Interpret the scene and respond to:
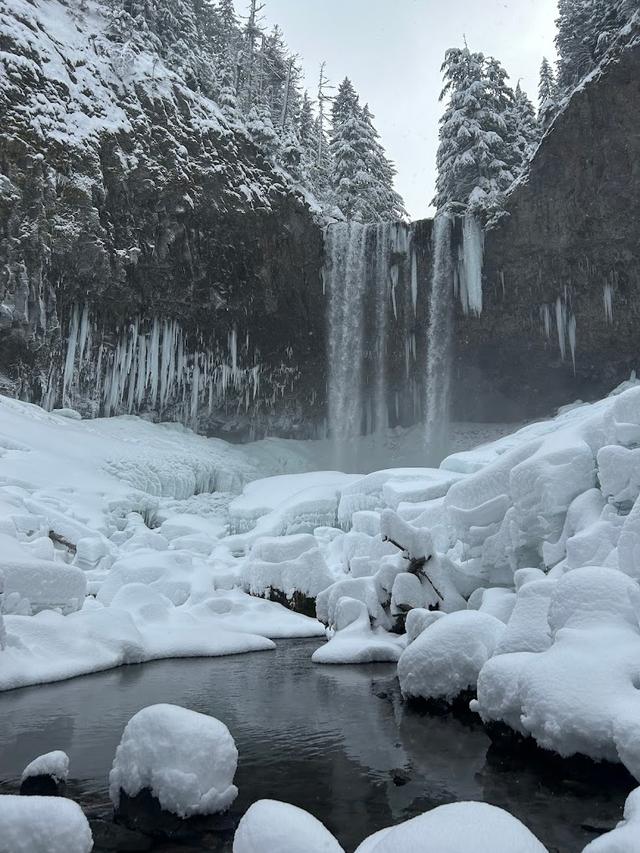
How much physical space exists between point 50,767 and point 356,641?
702cm

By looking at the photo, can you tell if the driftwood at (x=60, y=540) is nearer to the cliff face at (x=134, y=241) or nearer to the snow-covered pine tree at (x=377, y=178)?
the cliff face at (x=134, y=241)

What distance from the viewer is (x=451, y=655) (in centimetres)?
767

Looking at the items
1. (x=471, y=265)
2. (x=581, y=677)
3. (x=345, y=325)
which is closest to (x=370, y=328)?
(x=345, y=325)

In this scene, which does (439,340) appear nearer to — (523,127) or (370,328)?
(370,328)

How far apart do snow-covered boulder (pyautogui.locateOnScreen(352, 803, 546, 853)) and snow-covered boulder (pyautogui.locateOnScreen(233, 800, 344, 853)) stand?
1.04ft

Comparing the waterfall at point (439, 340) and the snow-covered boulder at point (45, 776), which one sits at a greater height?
the waterfall at point (439, 340)

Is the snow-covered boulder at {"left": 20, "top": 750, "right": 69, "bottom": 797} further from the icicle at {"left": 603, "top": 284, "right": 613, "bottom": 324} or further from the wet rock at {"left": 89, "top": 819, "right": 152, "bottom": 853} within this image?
the icicle at {"left": 603, "top": 284, "right": 613, "bottom": 324}

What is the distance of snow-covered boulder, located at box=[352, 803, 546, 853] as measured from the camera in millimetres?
3080

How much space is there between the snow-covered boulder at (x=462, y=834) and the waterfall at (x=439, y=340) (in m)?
28.3

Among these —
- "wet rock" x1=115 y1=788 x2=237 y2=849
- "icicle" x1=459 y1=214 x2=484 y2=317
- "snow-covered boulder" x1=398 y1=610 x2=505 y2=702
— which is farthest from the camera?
"icicle" x1=459 y1=214 x2=484 y2=317


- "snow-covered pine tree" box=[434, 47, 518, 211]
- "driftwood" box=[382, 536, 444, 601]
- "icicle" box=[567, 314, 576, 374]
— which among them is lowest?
"driftwood" box=[382, 536, 444, 601]

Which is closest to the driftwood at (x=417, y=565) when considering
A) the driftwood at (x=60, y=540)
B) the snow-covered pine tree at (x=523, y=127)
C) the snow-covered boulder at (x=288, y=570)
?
the snow-covered boulder at (x=288, y=570)

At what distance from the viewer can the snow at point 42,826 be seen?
3773mm

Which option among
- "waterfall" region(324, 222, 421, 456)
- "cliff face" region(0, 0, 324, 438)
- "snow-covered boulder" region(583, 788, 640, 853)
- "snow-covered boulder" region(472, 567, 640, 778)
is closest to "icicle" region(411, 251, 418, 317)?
"waterfall" region(324, 222, 421, 456)
